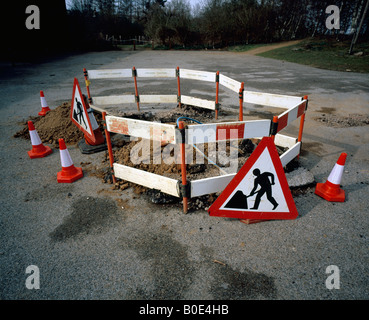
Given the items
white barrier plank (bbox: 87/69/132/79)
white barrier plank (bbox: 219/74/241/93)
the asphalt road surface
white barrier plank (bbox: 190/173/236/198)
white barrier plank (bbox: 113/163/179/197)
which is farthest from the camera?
white barrier plank (bbox: 87/69/132/79)

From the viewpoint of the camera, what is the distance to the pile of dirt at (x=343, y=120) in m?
6.70

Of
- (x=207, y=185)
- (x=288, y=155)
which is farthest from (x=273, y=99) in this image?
(x=207, y=185)

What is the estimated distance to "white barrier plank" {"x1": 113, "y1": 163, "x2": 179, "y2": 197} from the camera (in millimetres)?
3389

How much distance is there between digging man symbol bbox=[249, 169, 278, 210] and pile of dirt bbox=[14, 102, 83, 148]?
4.75 meters

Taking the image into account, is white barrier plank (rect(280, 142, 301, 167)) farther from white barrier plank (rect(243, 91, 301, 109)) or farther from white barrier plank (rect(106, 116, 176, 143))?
white barrier plank (rect(106, 116, 176, 143))

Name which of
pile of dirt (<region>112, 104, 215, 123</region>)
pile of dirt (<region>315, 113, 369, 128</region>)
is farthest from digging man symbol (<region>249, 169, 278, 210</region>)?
pile of dirt (<region>315, 113, 369, 128</region>)

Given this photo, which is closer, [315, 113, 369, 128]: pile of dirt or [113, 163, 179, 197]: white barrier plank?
[113, 163, 179, 197]: white barrier plank

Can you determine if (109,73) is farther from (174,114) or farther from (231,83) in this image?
(231,83)

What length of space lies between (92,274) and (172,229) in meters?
1.09

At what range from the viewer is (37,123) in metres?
6.62

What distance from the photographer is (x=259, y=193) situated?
10.0ft

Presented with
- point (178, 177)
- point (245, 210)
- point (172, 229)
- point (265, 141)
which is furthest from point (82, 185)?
point (265, 141)

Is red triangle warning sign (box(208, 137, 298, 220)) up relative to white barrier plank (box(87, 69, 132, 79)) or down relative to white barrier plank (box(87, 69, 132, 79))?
Answer: down

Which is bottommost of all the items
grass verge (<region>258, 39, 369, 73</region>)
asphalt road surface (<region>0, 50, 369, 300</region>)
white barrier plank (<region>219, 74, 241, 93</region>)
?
asphalt road surface (<region>0, 50, 369, 300</region>)
